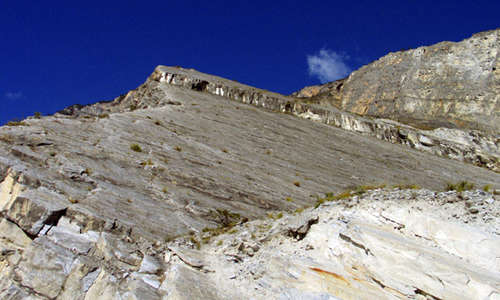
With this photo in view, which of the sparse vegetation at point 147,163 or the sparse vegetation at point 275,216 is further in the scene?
the sparse vegetation at point 147,163

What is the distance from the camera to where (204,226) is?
435 inches

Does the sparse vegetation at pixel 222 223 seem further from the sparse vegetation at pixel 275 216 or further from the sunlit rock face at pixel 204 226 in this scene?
the sparse vegetation at pixel 275 216

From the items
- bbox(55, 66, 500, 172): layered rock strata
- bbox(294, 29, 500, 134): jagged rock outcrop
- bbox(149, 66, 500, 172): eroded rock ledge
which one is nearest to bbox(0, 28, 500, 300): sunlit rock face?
bbox(55, 66, 500, 172): layered rock strata

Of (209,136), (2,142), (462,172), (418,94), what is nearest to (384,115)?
(418,94)

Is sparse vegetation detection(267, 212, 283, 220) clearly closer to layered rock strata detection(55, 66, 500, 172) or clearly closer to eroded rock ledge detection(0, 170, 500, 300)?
eroded rock ledge detection(0, 170, 500, 300)

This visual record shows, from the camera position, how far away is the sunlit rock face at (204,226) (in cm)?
802

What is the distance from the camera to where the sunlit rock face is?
8.02 meters

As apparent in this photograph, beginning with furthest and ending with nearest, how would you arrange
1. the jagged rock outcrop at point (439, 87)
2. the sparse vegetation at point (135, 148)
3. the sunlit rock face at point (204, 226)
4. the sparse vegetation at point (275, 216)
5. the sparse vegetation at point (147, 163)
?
the jagged rock outcrop at point (439, 87), the sparse vegetation at point (135, 148), the sparse vegetation at point (147, 163), the sparse vegetation at point (275, 216), the sunlit rock face at point (204, 226)

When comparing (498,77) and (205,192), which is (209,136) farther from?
(498,77)

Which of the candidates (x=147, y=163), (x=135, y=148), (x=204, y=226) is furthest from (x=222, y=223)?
(x=135, y=148)

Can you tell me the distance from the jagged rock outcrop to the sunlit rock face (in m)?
30.5

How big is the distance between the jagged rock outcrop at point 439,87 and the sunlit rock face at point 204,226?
100 ft

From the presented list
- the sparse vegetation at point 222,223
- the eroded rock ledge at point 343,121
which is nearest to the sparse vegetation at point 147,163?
the sparse vegetation at point 222,223

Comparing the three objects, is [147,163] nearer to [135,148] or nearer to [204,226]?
[135,148]
